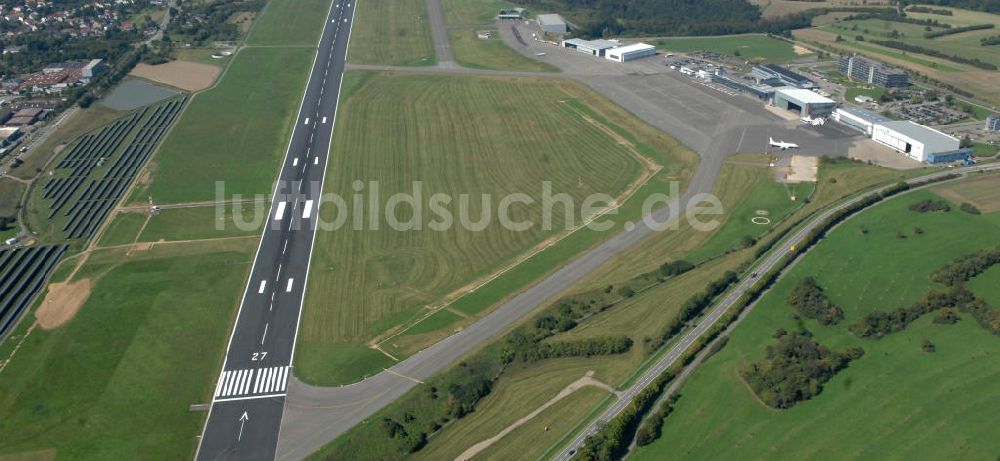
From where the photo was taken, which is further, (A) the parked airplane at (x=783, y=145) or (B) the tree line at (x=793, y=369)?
(A) the parked airplane at (x=783, y=145)

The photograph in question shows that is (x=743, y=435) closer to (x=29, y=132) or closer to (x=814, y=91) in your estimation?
(x=814, y=91)

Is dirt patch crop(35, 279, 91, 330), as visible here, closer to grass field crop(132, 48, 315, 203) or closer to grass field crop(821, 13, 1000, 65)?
grass field crop(132, 48, 315, 203)

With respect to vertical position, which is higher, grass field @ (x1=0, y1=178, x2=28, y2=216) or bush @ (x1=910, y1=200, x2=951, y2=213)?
bush @ (x1=910, y1=200, x2=951, y2=213)

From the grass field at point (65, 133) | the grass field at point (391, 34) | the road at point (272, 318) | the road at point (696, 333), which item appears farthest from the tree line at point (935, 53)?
the grass field at point (65, 133)

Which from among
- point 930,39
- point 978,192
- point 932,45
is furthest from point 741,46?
point 978,192

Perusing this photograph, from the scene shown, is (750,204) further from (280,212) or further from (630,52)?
(630,52)

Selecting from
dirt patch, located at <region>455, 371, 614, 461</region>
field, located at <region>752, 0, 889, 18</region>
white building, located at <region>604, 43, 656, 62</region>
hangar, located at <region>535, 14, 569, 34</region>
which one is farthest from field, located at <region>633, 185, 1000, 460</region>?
field, located at <region>752, 0, 889, 18</region>

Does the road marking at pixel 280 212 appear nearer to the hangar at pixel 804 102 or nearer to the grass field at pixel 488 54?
the grass field at pixel 488 54
